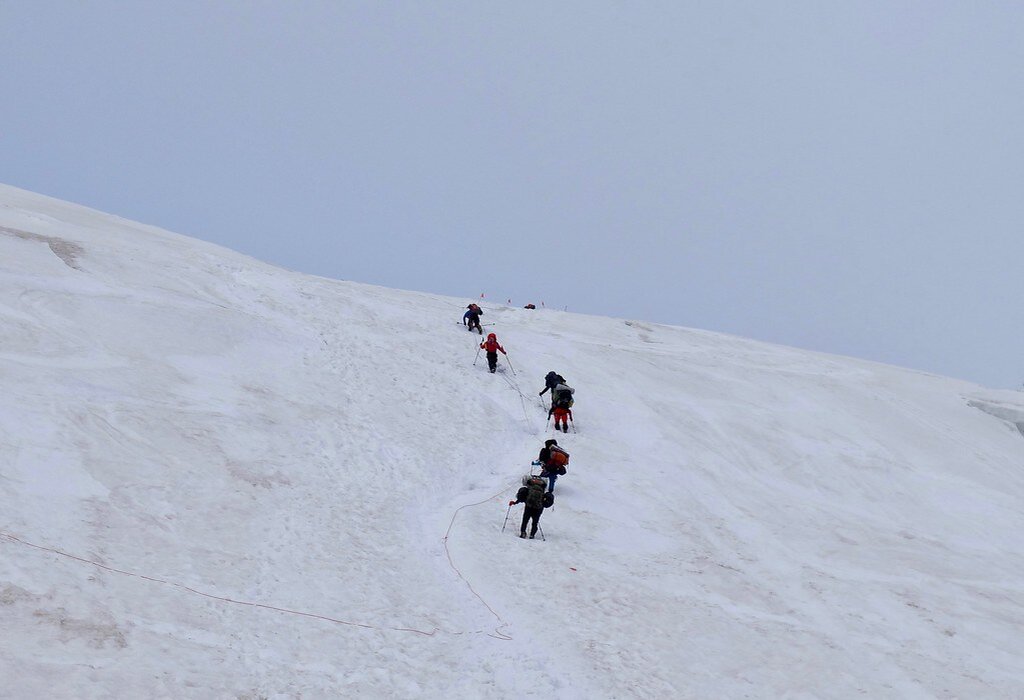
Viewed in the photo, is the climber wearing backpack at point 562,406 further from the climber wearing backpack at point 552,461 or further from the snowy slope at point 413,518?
the climber wearing backpack at point 552,461

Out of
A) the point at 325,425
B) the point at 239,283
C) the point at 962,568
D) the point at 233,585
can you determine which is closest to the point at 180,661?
the point at 233,585

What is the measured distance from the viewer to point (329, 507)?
588 inches

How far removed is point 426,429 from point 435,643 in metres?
10.0

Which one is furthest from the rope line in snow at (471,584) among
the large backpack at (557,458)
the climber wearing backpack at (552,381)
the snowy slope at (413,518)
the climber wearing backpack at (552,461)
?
the climber wearing backpack at (552,381)

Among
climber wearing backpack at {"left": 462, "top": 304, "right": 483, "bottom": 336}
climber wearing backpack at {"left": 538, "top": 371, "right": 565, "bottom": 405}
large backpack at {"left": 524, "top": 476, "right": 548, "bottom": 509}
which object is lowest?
large backpack at {"left": 524, "top": 476, "right": 548, "bottom": 509}

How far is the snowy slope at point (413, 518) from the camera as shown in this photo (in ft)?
33.3

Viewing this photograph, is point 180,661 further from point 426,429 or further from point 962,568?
point 962,568

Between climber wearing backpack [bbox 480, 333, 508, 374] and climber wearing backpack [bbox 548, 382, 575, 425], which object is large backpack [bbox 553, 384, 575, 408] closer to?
climber wearing backpack [bbox 548, 382, 575, 425]

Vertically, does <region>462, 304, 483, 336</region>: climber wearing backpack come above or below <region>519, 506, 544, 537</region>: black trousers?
above

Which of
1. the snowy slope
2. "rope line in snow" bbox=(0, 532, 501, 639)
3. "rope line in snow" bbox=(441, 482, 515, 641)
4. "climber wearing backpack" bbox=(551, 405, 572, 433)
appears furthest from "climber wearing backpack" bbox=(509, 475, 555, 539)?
"climber wearing backpack" bbox=(551, 405, 572, 433)

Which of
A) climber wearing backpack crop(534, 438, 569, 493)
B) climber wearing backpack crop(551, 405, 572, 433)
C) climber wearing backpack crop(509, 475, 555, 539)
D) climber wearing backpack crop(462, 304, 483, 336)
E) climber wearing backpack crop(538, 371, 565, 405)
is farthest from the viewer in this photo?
climber wearing backpack crop(462, 304, 483, 336)

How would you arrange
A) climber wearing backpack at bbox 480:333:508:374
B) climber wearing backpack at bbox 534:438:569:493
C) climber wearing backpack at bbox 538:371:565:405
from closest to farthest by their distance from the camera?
climber wearing backpack at bbox 534:438:569:493 < climber wearing backpack at bbox 538:371:565:405 < climber wearing backpack at bbox 480:333:508:374

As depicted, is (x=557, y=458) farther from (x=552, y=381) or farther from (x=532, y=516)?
(x=552, y=381)

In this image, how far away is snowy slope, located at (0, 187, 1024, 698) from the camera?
10.1 metres
